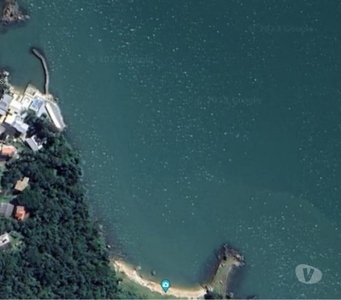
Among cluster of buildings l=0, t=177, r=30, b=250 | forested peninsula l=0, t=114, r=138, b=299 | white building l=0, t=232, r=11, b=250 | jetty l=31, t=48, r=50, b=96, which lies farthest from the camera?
jetty l=31, t=48, r=50, b=96

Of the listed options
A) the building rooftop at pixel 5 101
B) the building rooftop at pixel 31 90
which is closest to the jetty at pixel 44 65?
the building rooftop at pixel 31 90

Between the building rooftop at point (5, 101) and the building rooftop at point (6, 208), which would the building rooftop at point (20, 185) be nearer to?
the building rooftop at point (6, 208)

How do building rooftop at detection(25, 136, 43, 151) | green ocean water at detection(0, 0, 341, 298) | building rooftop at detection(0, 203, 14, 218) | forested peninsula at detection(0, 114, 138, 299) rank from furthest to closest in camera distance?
green ocean water at detection(0, 0, 341, 298) < building rooftop at detection(25, 136, 43, 151) < building rooftop at detection(0, 203, 14, 218) < forested peninsula at detection(0, 114, 138, 299)

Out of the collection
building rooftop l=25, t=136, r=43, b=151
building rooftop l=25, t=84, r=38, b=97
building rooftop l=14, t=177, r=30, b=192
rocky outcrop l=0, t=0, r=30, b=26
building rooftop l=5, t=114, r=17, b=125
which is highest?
rocky outcrop l=0, t=0, r=30, b=26

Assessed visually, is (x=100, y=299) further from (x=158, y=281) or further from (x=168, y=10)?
(x=168, y=10)

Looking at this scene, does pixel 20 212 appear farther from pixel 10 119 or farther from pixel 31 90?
pixel 31 90

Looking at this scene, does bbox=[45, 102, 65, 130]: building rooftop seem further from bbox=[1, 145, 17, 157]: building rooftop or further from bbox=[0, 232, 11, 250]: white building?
bbox=[0, 232, 11, 250]: white building

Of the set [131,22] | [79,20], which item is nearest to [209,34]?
[131,22]

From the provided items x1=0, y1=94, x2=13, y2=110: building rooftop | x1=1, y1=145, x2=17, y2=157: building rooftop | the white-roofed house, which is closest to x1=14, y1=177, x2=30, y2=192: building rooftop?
x1=1, y1=145, x2=17, y2=157: building rooftop
